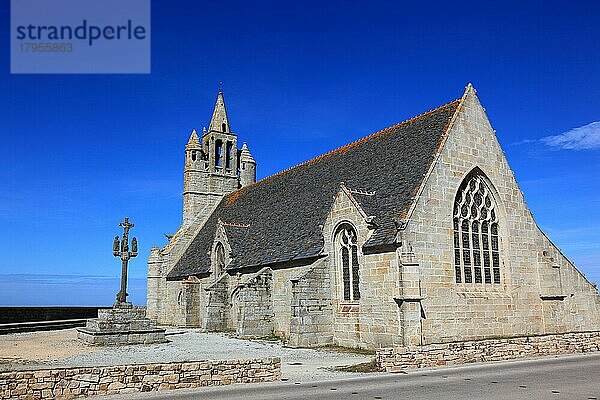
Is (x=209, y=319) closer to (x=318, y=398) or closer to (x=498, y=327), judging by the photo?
(x=498, y=327)

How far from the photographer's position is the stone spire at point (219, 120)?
43.5 metres

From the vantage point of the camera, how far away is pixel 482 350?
15062 mm

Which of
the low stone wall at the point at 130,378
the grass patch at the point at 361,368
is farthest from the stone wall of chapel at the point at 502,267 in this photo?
the low stone wall at the point at 130,378

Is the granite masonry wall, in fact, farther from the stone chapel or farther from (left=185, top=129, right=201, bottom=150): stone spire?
(left=185, top=129, right=201, bottom=150): stone spire

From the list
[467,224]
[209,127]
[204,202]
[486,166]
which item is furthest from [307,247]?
[209,127]

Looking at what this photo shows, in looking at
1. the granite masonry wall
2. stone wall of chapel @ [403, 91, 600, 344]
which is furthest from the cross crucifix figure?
stone wall of chapel @ [403, 91, 600, 344]

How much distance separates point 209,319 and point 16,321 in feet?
55.5

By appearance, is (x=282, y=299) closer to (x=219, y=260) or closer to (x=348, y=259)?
(x=348, y=259)

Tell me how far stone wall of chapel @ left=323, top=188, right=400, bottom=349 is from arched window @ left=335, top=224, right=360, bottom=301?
0.23 metres

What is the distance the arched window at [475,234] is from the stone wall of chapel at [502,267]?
0.32 meters

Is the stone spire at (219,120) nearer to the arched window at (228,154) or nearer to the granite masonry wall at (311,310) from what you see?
the arched window at (228,154)

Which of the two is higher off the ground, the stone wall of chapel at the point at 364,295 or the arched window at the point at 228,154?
the arched window at the point at 228,154

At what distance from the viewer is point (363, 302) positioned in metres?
19.5

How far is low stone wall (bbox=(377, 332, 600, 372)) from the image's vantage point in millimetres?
13867
